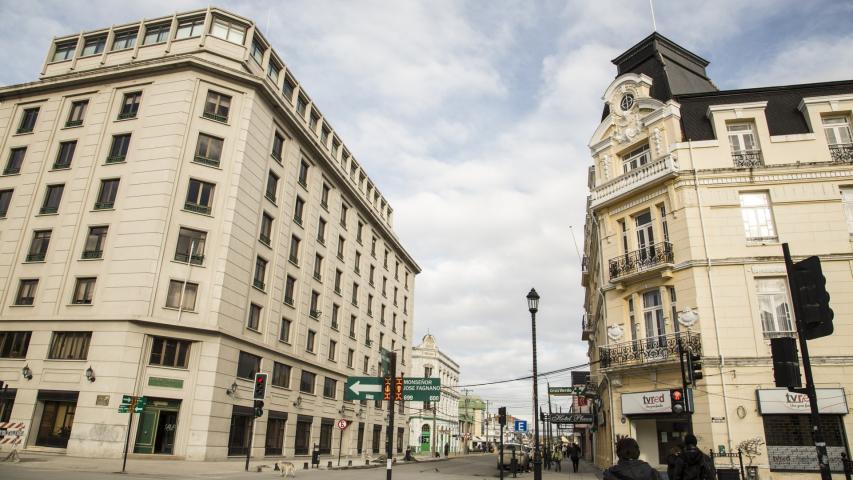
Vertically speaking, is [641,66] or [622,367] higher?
[641,66]

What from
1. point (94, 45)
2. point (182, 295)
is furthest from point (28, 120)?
point (182, 295)

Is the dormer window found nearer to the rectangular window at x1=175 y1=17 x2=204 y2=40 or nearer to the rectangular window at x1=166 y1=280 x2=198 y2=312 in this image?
the rectangular window at x1=166 y1=280 x2=198 y2=312

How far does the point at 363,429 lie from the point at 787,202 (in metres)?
39.5

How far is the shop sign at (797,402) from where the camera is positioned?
18.8 m

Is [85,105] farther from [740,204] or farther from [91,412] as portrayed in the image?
[740,204]

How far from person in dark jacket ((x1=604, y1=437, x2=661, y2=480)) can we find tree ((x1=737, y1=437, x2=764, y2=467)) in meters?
16.7

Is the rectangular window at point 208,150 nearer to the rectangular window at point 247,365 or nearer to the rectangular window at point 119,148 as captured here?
the rectangular window at point 119,148

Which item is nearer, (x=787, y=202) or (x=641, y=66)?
(x=787, y=202)

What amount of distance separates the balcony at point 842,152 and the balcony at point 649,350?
9723mm

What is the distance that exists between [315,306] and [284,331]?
5305mm

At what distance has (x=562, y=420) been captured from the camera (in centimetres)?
4403

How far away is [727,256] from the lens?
21328 mm

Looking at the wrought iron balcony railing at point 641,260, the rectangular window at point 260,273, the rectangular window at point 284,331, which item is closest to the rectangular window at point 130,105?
the rectangular window at point 260,273

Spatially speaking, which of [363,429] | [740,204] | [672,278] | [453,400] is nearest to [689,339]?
[672,278]
